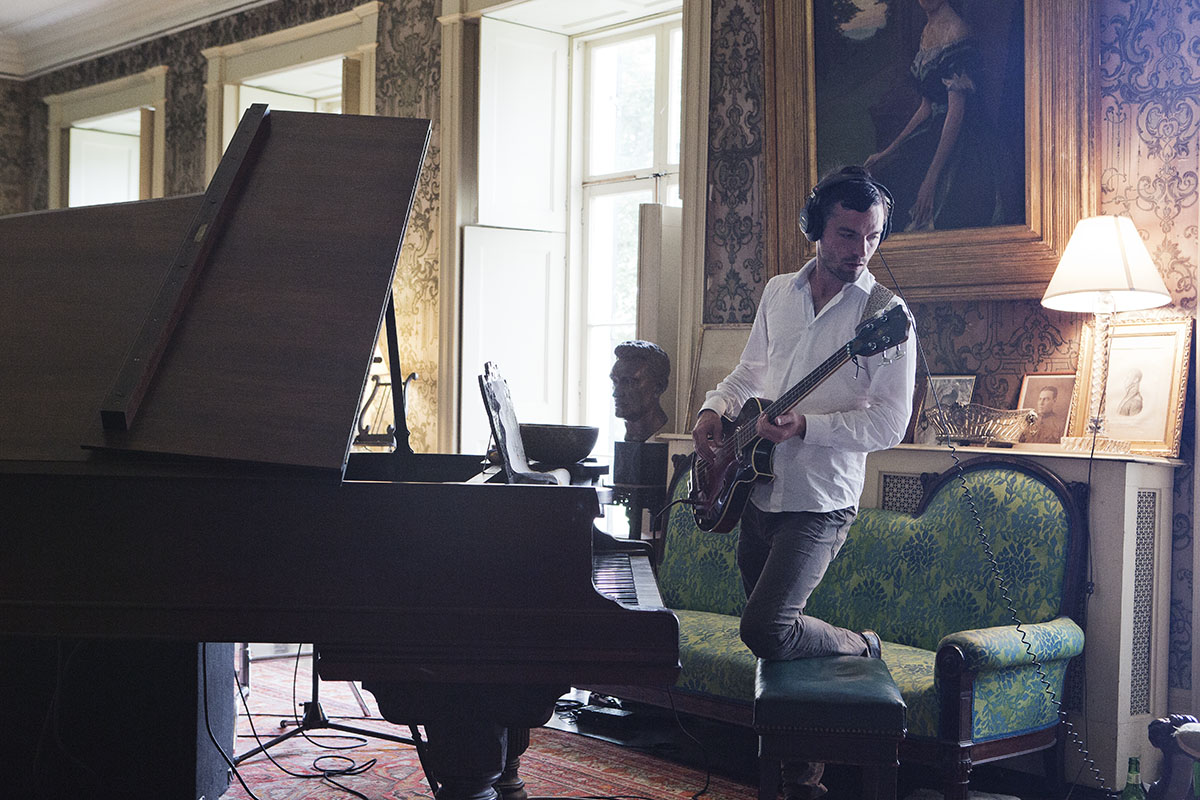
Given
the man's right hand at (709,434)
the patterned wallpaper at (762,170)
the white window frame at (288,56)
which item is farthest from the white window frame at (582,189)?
the man's right hand at (709,434)

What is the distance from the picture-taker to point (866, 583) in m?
3.67

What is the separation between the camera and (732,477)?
2857 mm

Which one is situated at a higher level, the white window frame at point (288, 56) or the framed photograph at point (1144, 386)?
the white window frame at point (288, 56)

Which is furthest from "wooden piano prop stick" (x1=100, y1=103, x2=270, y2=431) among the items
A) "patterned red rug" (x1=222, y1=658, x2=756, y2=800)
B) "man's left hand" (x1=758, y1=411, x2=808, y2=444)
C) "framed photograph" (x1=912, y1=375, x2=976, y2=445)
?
"framed photograph" (x1=912, y1=375, x2=976, y2=445)

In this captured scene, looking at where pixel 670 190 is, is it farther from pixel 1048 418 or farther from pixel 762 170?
pixel 1048 418

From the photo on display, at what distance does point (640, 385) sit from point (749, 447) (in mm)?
1946

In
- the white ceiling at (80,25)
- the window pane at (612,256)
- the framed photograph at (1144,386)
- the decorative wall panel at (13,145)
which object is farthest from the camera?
the decorative wall panel at (13,145)

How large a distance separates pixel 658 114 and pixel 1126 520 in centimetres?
362

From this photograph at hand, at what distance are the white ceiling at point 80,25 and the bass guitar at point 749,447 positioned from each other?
5797mm

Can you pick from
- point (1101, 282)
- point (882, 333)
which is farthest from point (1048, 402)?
point (882, 333)

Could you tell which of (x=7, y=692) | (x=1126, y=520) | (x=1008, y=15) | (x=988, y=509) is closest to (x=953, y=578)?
(x=988, y=509)

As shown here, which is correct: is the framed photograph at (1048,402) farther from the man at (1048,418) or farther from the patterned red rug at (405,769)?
the patterned red rug at (405,769)

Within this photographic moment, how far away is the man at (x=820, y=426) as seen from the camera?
2705 millimetres

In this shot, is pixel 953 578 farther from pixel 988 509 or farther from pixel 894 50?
pixel 894 50
